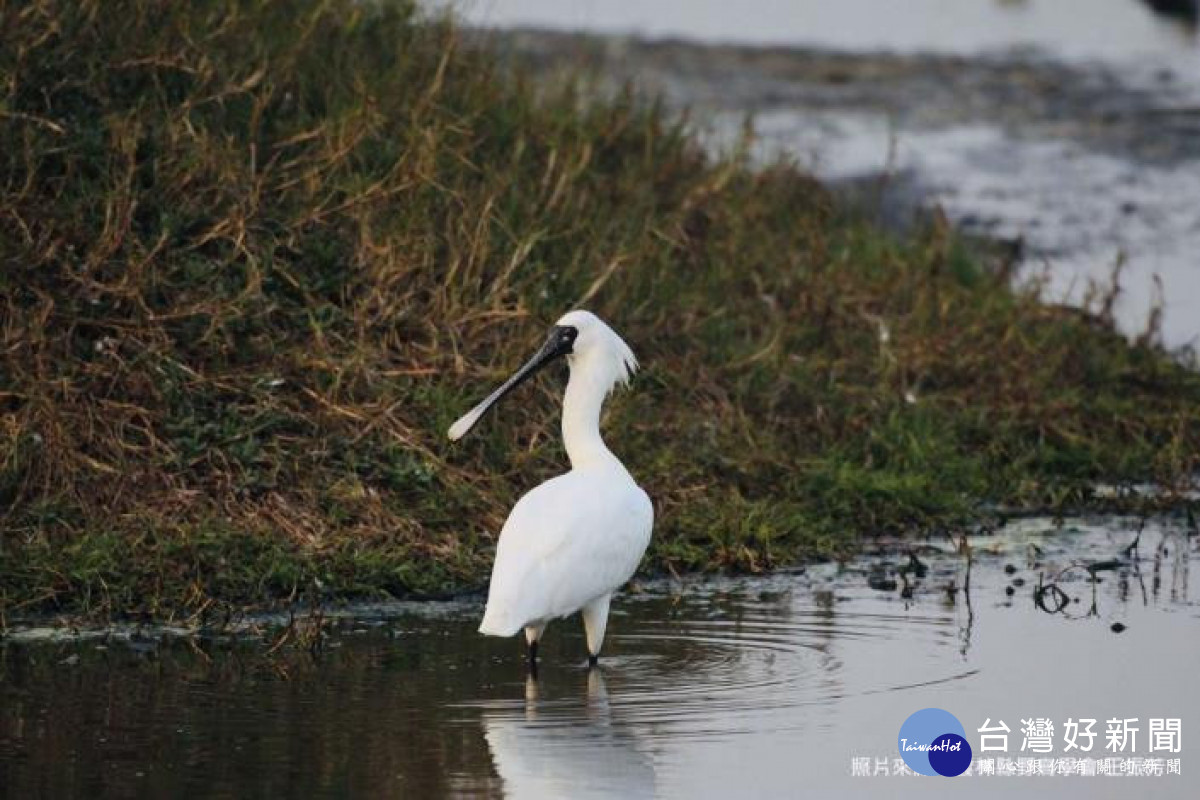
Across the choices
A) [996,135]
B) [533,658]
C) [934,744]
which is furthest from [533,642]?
[996,135]

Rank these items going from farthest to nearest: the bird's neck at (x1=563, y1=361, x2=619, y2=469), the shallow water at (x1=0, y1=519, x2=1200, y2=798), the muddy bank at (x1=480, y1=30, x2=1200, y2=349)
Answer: the muddy bank at (x1=480, y1=30, x2=1200, y2=349)
the bird's neck at (x1=563, y1=361, x2=619, y2=469)
the shallow water at (x1=0, y1=519, x2=1200, y2=798)

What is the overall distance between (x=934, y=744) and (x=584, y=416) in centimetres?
197

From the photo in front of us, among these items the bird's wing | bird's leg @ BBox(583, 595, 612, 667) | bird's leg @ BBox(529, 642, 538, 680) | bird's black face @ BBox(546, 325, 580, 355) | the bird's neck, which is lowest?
bird's leg @ BBox(529, 642, 538, 680)

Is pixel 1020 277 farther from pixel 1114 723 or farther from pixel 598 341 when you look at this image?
pixel 1114 723

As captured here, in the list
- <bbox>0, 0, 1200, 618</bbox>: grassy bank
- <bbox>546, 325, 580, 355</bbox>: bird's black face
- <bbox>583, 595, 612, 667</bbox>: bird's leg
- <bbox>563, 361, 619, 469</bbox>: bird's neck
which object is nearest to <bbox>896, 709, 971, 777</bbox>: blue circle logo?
<bbox>583, 595, 612, 667</bbox>: bird's leg

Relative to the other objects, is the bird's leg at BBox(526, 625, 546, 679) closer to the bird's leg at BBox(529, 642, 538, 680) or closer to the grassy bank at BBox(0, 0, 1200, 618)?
the bird's leg at BBox(529, 642, 538, 680)

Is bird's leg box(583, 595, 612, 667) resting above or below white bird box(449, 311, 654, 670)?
below

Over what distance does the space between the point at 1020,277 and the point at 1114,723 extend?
280 inches

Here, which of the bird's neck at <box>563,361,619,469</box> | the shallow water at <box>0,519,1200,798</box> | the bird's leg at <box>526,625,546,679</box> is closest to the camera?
the shallow water at <box>0,519,1200,798</box>

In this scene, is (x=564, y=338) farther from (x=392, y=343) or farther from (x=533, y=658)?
(x=392, y=343)

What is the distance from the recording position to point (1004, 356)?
11508 mm

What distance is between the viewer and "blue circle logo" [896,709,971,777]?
22.7 feet

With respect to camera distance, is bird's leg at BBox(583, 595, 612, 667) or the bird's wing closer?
the bird's wing

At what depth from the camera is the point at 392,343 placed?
400 inches
